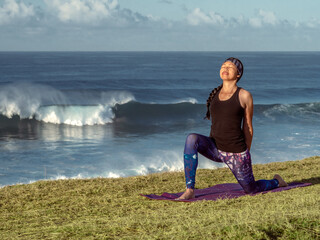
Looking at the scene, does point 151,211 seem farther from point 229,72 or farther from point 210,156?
point 229,72

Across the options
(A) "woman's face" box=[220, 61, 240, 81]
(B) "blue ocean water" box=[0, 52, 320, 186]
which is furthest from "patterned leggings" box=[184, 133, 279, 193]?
(B) "blue ocean water" box=[0, 52, 320, 186]

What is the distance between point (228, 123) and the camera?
5.55 meters

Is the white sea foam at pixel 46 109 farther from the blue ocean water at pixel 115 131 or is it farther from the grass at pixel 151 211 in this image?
the grass at pixel 151 211

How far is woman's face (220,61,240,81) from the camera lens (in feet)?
18.5

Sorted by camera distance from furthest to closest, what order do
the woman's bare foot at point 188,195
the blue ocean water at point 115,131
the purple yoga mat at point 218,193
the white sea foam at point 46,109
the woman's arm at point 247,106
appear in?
the white sea foam at point 46,109
the blue ocean water at point 115,131
the purple yoga mat at point 218,193
the woman's bare foot at point 188,195
the woman's arm at point 247,106

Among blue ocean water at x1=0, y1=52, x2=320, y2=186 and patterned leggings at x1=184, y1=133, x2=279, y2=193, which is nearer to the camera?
patterned leggings at x1=184, y1=133, x2=279, y2=193

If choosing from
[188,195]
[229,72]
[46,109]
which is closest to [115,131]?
[46,109]

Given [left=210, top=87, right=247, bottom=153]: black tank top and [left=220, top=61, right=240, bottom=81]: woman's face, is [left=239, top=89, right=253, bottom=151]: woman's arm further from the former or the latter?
[left=220, top=61, right=240, bottom=81]: woman's face

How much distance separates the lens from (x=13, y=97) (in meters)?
29.1

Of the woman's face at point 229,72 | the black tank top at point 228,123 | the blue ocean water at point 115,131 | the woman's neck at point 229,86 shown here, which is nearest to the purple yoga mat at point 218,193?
the black tank top at point 228,123

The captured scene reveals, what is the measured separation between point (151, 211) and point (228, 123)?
1392mm

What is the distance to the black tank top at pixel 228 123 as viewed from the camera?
5496 mm

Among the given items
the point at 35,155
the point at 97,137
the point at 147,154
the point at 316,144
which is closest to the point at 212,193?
the point at 147,154

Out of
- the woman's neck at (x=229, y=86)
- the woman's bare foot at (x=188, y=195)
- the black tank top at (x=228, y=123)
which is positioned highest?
the woman's neck at (x=229, y=86)
